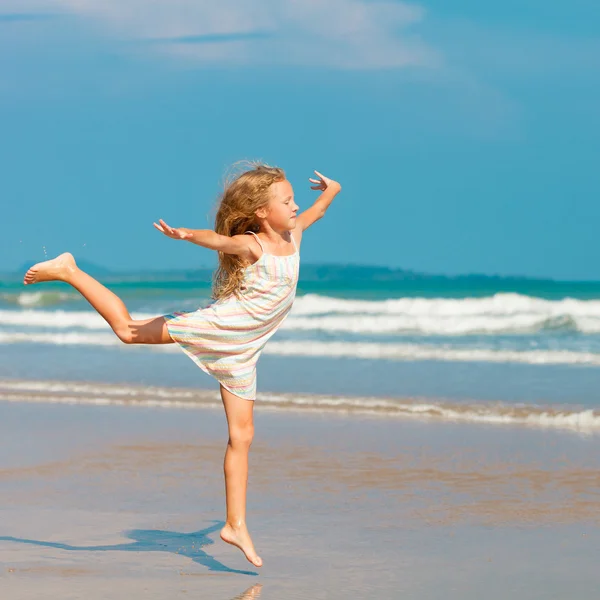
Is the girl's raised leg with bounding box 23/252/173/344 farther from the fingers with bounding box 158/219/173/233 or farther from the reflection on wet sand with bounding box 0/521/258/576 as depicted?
the reflection on wet sand with bounding box 0/521/258/576

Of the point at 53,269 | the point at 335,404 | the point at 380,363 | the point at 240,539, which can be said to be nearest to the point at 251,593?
the point at 240,539

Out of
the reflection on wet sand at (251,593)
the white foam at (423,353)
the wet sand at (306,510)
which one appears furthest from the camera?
the white foam at (423,353)

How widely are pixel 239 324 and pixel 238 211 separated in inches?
21.2

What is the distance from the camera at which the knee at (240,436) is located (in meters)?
4.58

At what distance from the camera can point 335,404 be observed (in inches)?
356

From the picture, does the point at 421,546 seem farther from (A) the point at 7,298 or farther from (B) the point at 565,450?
(A) the point at 7,298

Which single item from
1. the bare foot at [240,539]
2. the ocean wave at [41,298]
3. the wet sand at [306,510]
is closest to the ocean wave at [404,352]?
the wet sand at [306,510]

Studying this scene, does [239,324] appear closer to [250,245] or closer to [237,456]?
[250,245]

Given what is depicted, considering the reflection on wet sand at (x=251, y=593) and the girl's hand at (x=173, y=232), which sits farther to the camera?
the girl's hand at (x=173, y=232)

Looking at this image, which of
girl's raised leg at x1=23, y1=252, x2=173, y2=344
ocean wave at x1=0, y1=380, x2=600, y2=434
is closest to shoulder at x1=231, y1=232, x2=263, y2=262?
girl's raised leg at x1=23, y1=252, x2=173, y2=344

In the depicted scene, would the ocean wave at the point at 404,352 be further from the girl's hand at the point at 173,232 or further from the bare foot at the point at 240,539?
the girl's hand at the point at 173,232

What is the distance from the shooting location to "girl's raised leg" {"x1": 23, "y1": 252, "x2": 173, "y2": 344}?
463 centimetres

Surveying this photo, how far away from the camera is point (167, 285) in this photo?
132ft

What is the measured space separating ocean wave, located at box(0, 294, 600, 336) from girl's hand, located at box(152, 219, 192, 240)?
46.2 ft
